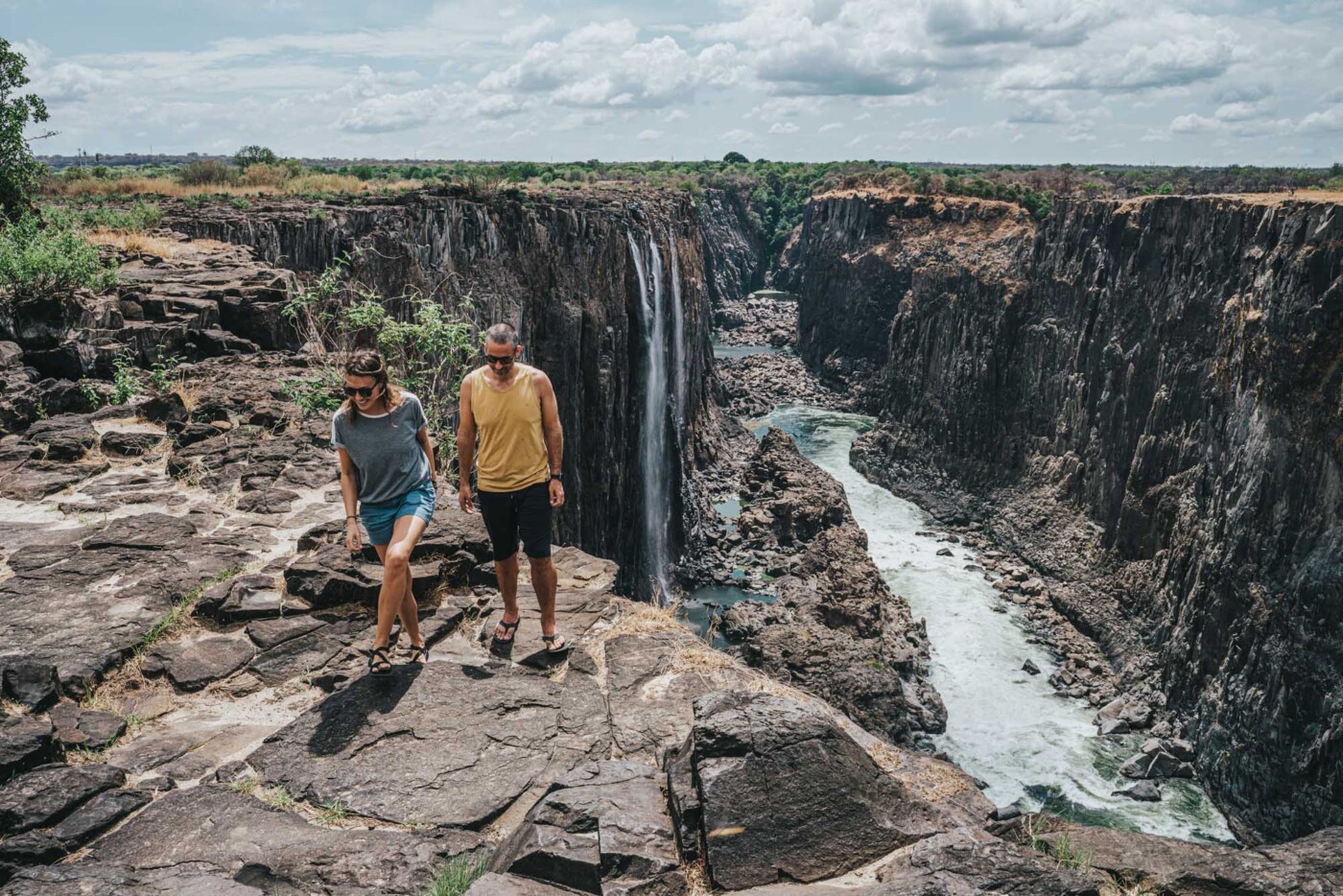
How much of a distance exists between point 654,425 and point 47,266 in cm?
3379

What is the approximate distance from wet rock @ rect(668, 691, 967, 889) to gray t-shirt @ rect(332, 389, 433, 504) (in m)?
2.86

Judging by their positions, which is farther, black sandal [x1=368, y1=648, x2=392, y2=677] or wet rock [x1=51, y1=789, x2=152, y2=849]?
black sandal [x1=368, y1=648, x2=392, y2=677]

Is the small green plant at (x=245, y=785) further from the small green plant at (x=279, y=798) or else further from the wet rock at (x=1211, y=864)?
the wet rock at (x=1211, y=864)

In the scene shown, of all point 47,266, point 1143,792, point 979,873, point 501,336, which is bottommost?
point 1143,792

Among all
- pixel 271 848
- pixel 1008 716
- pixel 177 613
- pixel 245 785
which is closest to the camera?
pixel 271 848

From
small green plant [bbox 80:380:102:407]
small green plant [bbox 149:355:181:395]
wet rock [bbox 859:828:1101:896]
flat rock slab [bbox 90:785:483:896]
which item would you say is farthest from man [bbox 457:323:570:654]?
small green plant [bbox 80:380:102:407]

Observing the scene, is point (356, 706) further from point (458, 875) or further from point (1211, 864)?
A: point (1211, 864)

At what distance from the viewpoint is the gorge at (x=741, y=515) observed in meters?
5.48

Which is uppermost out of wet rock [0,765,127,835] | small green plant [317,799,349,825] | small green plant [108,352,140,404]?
small green plant [108,352,140,404]

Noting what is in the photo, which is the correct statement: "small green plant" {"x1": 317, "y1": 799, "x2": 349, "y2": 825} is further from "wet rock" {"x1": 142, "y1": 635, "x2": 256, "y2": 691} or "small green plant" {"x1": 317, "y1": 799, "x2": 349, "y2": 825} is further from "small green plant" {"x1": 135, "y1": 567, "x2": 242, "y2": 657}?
"small green plant" {"x1": 135, "y1": 567, "x2": 242, "y2": 657}

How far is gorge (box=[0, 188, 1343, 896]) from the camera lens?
548 cm

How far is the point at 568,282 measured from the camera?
35500 mm

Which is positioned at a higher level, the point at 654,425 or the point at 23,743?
the point at 23,743

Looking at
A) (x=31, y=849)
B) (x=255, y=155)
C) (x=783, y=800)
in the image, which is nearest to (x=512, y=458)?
(x=783, y=800)
